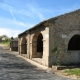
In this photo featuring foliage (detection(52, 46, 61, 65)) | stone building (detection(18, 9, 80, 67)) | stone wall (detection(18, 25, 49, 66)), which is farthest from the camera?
stone wall (detection(18, 25, 49, 66))

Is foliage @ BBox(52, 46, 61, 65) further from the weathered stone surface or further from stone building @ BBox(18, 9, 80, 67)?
the weathered stone surface

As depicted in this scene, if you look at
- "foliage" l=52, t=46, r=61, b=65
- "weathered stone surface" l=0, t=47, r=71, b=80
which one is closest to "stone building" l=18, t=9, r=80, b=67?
"foliage" l=52, t=46, r=61, b=65

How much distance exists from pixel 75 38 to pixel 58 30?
4.21 meters

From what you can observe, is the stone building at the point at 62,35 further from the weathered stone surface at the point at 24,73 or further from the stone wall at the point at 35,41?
the weathered stone surface at the point at 24,73

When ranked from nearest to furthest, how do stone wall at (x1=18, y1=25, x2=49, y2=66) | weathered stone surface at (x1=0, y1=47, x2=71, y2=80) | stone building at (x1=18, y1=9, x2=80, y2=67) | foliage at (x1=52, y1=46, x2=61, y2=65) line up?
weathered stone surface at (x1=0, y1=47, x2=71, y2=80) < foliage at (x1=52, y1=46, x2=61, y2=65) < stone building at (x1=18, y1=9, x2=80, y2=67) < stone wall at (x1=18, y1=25, x2=49, y2=66)

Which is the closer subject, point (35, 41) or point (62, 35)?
point (62, 35)

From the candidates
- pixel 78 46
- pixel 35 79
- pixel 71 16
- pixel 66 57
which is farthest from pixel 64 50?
pixel 35 79

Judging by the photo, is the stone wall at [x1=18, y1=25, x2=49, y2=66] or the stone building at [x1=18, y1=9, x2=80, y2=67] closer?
the stone building at [x1=18, y1=9, x2=80, y2=67]

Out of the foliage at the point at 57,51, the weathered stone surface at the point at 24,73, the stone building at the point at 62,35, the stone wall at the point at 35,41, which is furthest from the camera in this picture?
the stone wall at the point at 35,41

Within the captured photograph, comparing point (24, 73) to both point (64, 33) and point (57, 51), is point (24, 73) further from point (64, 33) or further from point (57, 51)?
point (64, 33)

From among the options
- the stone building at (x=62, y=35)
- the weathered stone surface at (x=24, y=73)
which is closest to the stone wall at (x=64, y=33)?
the stone building at (x=62, y=35)

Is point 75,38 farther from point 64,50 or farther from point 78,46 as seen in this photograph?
point 64,50

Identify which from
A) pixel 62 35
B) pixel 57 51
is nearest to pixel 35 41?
pixel 62 35

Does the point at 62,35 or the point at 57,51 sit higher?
the point at 62,35
